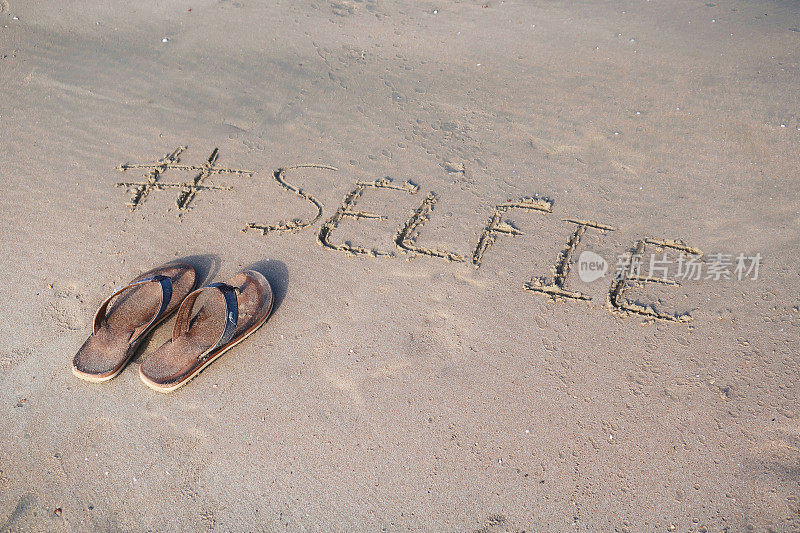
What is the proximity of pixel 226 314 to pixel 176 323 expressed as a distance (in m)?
0.27

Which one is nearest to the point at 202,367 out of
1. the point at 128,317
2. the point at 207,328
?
the point at 207,328

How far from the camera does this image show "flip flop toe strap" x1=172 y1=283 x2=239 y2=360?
98.2 inches

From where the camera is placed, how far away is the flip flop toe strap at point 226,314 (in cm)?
249

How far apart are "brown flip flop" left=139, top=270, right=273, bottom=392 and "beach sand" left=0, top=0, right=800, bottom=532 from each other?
9 cm

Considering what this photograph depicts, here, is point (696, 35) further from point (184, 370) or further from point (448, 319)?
point (184, 370)

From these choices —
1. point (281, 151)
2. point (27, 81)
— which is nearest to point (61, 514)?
point (281, 151)

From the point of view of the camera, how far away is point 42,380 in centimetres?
257

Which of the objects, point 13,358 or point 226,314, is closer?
point 226,314

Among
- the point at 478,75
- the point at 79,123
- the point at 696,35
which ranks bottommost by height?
the point at 79,123

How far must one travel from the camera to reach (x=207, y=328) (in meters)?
2.67

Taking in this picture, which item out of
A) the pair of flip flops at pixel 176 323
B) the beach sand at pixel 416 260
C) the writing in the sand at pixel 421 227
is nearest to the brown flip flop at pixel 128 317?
the pair of flip flops at pixel 176 323

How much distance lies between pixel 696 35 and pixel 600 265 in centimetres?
277

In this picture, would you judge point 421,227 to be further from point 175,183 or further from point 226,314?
point 175,183

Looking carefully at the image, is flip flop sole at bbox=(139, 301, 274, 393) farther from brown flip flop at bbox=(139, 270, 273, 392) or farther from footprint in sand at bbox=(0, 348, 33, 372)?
footprint in sand at bbox=(0, 348, 33, 372)
